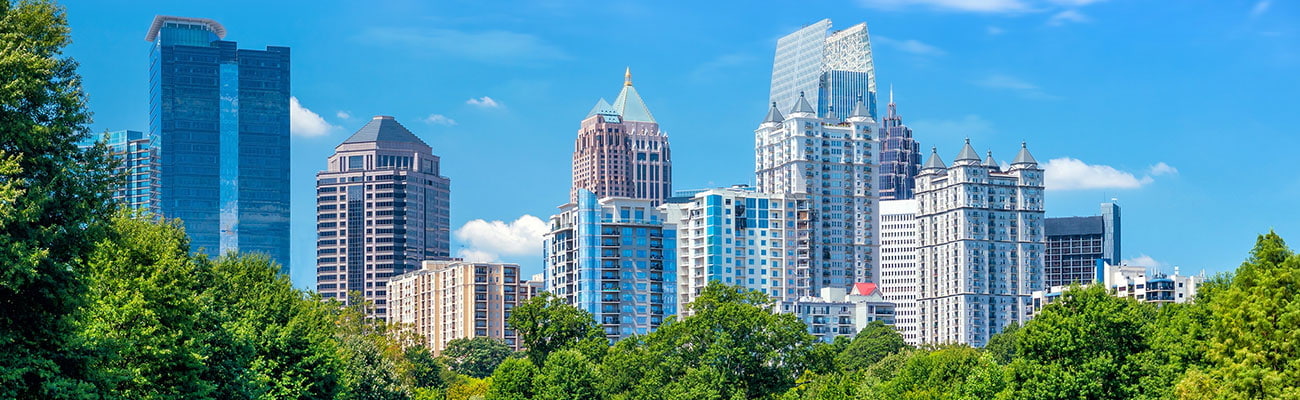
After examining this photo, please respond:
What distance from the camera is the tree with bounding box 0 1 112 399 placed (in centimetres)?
4028

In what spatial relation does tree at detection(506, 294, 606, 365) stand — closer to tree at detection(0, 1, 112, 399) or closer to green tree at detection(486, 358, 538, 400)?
green tree at detection(486, 358, 538, 400)

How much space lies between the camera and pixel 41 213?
4131cm

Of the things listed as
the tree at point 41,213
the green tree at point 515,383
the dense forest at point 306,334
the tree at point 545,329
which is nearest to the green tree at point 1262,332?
the dense forest at point 306,334

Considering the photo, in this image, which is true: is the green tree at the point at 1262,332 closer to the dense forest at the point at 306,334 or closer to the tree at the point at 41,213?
the dense forest at the point at 306,334

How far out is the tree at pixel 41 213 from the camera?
4028cm

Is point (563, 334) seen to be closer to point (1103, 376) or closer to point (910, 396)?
point (910, 396)

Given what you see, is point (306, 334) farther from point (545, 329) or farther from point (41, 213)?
point (41, 213)

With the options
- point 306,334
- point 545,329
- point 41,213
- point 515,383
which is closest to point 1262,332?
point 41,213

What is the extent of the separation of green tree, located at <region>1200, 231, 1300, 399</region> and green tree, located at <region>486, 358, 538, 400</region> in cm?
5852

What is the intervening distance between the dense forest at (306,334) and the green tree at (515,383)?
0.45ft

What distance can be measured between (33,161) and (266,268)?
55.7m

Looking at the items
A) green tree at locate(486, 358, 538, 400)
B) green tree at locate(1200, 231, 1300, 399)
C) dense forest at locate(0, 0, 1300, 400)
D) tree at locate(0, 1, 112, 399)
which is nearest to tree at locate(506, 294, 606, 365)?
dense forest at locate(0, 0, 1300, 400)

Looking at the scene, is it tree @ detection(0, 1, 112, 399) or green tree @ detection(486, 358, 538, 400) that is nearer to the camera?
tree @ detection(0, 1, 112, 399)

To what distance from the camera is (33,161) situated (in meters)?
41.9
